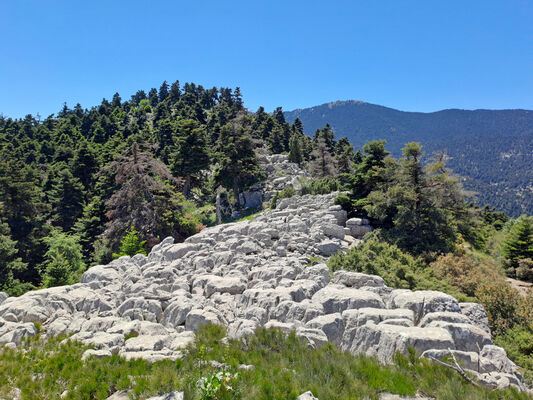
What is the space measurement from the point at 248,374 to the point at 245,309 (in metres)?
3.47

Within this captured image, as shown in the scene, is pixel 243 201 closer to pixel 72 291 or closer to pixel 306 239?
pixel 306 239

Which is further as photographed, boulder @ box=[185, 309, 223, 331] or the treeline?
the treeline

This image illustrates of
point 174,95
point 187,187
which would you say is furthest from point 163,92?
point 187,187

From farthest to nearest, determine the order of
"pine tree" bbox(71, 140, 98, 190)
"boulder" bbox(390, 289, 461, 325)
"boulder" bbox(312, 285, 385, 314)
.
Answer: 1. "pine tree" bbox(71, 140, 98, 190)
2. "boulder" bbox(312, 285, 385, 314)
3. "boulder" bbox(390, 289, 461, 325)

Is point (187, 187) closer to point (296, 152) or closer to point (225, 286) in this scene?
point (296, 152)

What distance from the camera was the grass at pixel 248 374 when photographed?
5219 mm

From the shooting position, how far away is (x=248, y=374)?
579 cm

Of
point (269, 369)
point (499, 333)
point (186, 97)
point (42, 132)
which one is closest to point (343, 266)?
point (499, 333)

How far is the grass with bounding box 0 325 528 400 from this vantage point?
5.22m

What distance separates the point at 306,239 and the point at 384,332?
9.71 metres

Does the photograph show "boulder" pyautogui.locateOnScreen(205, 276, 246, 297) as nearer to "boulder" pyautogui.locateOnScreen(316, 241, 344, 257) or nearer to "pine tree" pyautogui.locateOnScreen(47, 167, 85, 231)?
"boulder" pyautogui.locateOnScreen(316, 241, 344, 257)

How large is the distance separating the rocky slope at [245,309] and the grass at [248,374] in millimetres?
410

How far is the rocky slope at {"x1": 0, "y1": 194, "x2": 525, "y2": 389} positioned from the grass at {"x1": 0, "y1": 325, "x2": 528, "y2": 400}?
41 cm

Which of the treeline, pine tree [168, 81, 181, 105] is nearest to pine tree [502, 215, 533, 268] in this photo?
the treeline
